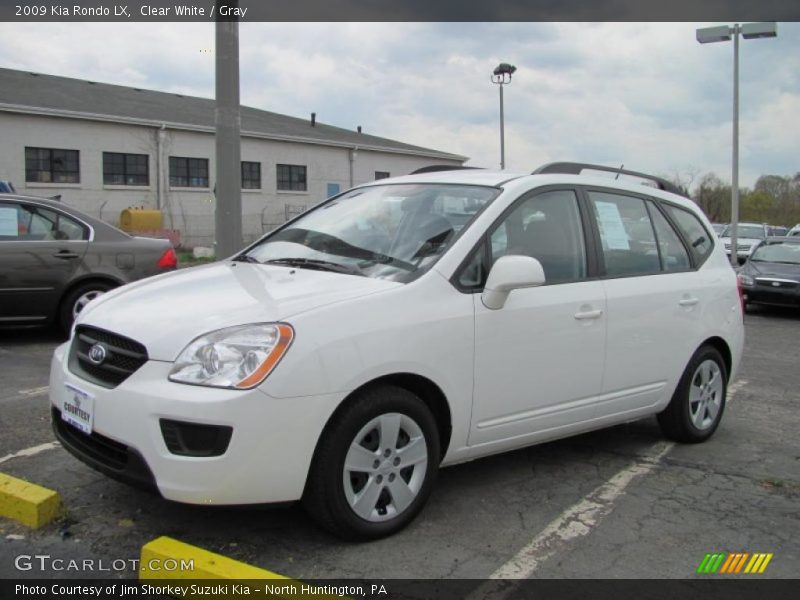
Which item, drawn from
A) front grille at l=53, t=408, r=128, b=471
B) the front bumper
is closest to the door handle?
the front bumper

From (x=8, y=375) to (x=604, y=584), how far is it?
17.7ft

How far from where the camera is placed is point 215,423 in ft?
9.22

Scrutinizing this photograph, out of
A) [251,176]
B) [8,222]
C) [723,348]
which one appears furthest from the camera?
[251,176]

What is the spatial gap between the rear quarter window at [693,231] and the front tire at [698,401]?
68cm

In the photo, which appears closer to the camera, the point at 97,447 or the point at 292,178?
the point at 97,447

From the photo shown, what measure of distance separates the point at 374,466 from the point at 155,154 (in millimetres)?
25291

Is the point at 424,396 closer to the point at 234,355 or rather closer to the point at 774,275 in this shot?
the point at 234,355

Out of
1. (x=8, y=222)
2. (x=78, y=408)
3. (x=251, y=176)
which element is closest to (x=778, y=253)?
(x=8, y=222)

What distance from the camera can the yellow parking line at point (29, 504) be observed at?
3.31 m

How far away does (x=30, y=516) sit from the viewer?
10.9 ft

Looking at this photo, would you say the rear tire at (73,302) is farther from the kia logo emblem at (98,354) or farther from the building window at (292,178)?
the building window at (292,178)

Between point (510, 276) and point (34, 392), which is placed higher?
point (510, 276)

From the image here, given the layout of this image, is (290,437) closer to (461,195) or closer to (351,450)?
(351,450)

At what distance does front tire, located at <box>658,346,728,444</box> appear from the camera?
4.80 m
